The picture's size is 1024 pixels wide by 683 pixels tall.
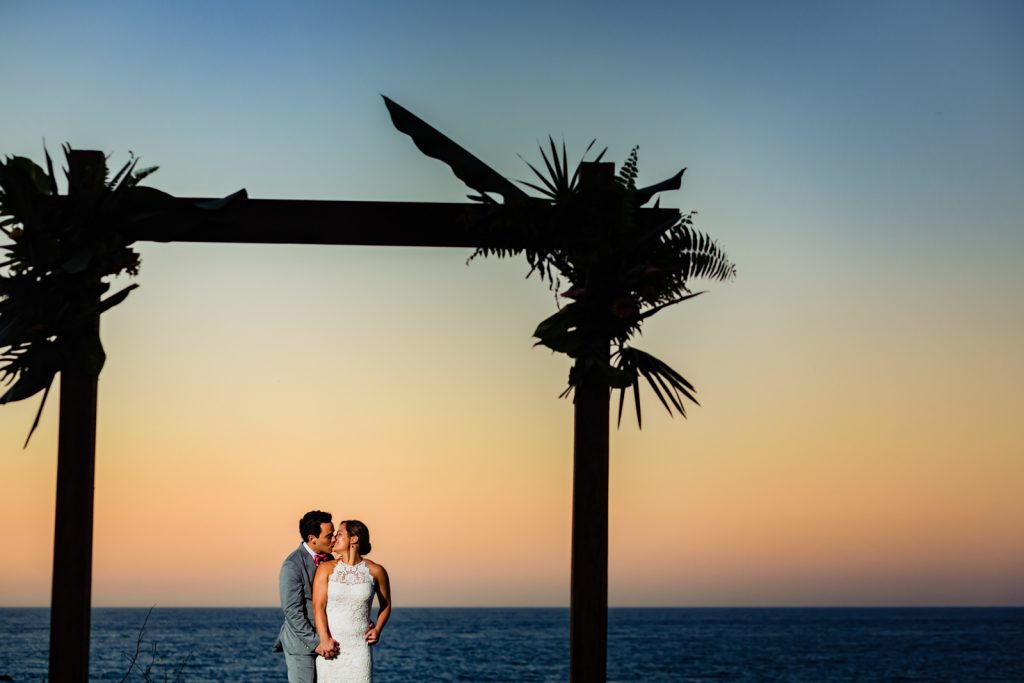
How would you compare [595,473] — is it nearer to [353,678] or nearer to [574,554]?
[574,554]

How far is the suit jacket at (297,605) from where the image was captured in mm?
7625

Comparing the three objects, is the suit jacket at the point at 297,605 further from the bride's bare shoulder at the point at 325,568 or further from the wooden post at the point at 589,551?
the wooden post at the point at 589,551

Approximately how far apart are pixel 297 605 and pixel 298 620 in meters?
0.09

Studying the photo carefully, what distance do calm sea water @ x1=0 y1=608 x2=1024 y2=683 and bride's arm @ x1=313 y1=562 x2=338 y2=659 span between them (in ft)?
86.0

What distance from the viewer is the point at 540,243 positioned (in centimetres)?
641

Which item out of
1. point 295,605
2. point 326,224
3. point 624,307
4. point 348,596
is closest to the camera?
point 326,224

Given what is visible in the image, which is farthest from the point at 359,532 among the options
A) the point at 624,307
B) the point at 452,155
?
the point at 452,155

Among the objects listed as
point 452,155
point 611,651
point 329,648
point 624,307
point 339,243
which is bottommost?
point 611,651

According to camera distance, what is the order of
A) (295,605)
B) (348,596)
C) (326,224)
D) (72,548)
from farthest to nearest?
(295,605), (348,596), (326,224), (72,548)

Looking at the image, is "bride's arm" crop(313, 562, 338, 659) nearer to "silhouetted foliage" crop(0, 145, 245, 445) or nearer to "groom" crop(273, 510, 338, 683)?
"groom" crop(273, 510, 338, 683)

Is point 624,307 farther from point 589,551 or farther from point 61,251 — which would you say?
point 61,251

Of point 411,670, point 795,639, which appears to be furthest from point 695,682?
point 795,639

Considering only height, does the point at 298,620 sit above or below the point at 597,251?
below

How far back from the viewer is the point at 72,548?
6.04 metres
